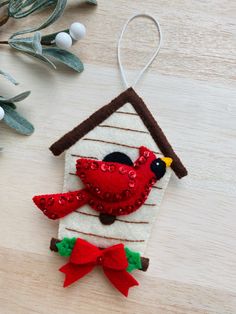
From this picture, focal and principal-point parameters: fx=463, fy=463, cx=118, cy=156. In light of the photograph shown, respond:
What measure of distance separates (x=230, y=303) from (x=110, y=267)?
187 millimetres

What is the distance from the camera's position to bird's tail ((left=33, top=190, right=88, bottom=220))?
2.24 feet

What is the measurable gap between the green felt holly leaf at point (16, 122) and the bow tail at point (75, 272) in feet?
0.72

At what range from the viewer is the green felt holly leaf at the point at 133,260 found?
0.67 meters

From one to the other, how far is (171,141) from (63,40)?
229 mm

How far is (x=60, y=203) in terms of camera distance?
0.68m

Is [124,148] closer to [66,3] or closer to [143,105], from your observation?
[143,105]

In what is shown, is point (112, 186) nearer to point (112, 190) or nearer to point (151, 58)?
point (112, 190)

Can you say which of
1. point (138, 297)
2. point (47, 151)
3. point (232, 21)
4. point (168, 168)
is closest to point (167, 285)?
point (138, 297)

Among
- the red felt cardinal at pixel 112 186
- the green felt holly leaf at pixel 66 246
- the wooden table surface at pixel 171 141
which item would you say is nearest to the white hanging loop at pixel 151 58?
the wooden table surface at pixel 171 141

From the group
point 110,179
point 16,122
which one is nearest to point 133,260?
point 110,179

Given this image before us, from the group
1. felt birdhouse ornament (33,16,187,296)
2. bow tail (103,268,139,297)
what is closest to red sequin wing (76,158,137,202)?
felt birdhouse ornament (33,16,187,296)

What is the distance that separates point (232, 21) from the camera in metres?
0.73

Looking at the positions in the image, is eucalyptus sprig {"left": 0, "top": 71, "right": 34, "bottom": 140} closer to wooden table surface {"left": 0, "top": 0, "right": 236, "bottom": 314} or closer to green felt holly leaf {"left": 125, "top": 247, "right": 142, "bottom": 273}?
wooden table surface {"left": 0, "top": 0, "right": 236, "bottom": 314}

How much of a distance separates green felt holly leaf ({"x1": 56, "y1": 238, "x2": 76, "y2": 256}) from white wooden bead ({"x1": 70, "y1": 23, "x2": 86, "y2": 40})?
1.03ft
